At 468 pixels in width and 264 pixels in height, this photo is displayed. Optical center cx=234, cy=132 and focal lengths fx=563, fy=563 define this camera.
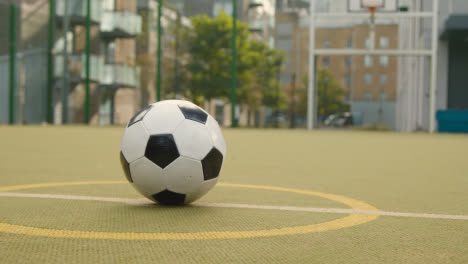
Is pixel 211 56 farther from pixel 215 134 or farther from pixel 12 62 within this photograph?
pixel 215 134

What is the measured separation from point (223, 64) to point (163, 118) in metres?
25.0

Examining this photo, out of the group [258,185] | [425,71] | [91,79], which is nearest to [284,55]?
[425,71]

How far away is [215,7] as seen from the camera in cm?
3712

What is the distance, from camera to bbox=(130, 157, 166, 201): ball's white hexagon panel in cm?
366

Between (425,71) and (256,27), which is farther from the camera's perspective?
(256,27)

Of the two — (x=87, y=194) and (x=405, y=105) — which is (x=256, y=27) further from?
(x=87, y=194)

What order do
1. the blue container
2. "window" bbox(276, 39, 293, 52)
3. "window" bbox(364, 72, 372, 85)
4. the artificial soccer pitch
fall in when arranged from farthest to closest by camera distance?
"window" bbox(364, 72, 372, 85) < "window" bbox(276, 39, 293, 52) < the blue container < the artificial soccer pitch

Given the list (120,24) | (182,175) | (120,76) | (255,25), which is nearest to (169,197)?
(182,175)

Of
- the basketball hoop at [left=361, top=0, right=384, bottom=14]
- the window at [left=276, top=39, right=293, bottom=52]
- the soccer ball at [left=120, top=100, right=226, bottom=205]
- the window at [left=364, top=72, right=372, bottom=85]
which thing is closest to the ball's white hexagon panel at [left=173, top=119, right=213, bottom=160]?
the soccer ball at [left=120, top=100, right=226, bottom=205]

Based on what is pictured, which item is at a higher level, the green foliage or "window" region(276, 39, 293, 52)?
"window" region(276, 39, 293, 52)

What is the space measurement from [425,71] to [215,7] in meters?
16.6

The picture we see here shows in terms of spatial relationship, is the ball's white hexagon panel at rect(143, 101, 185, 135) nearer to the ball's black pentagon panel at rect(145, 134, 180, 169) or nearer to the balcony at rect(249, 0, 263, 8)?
the ball's black pentagon panel at rect(145, 134, 180, 169)

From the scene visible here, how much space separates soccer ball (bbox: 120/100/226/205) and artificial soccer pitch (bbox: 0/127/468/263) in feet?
0.45

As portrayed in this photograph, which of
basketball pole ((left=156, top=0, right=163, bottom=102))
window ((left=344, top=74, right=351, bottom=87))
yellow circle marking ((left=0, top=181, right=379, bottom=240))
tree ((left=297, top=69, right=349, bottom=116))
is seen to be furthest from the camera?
window ((left=344, top=74, right=351, bottom=87))
